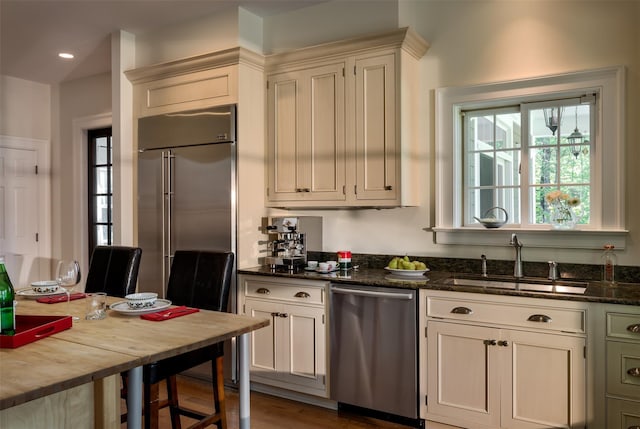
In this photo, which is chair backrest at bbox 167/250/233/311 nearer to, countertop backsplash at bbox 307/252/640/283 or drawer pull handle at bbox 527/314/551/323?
countertop backsplash at bbox 307/252/640/283

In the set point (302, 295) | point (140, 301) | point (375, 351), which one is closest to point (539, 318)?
point (375, 351)

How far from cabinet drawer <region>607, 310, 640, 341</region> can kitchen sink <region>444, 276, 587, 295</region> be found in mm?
410

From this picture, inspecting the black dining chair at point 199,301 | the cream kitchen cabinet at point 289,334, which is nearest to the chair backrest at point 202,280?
the black dining chair at point 199,301

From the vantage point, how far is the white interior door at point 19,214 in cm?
524

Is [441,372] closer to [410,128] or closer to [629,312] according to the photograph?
[629,312]

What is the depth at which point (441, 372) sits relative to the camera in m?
2.84

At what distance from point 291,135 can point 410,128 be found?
86 centimetres

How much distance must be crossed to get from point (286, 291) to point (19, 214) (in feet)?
11.7

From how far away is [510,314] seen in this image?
2.63 meters

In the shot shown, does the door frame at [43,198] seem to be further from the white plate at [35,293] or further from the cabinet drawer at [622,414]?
the cabinet drawer at [622,414]

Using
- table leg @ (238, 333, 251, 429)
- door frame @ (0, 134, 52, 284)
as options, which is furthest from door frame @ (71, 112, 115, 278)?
table leg @ (238, 333, 251, 429)

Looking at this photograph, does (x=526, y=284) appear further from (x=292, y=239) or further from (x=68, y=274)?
(x=68, y=274)

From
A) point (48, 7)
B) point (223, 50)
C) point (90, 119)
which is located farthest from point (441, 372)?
point (90, 119)

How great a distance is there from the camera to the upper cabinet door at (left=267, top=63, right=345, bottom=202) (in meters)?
3.48
